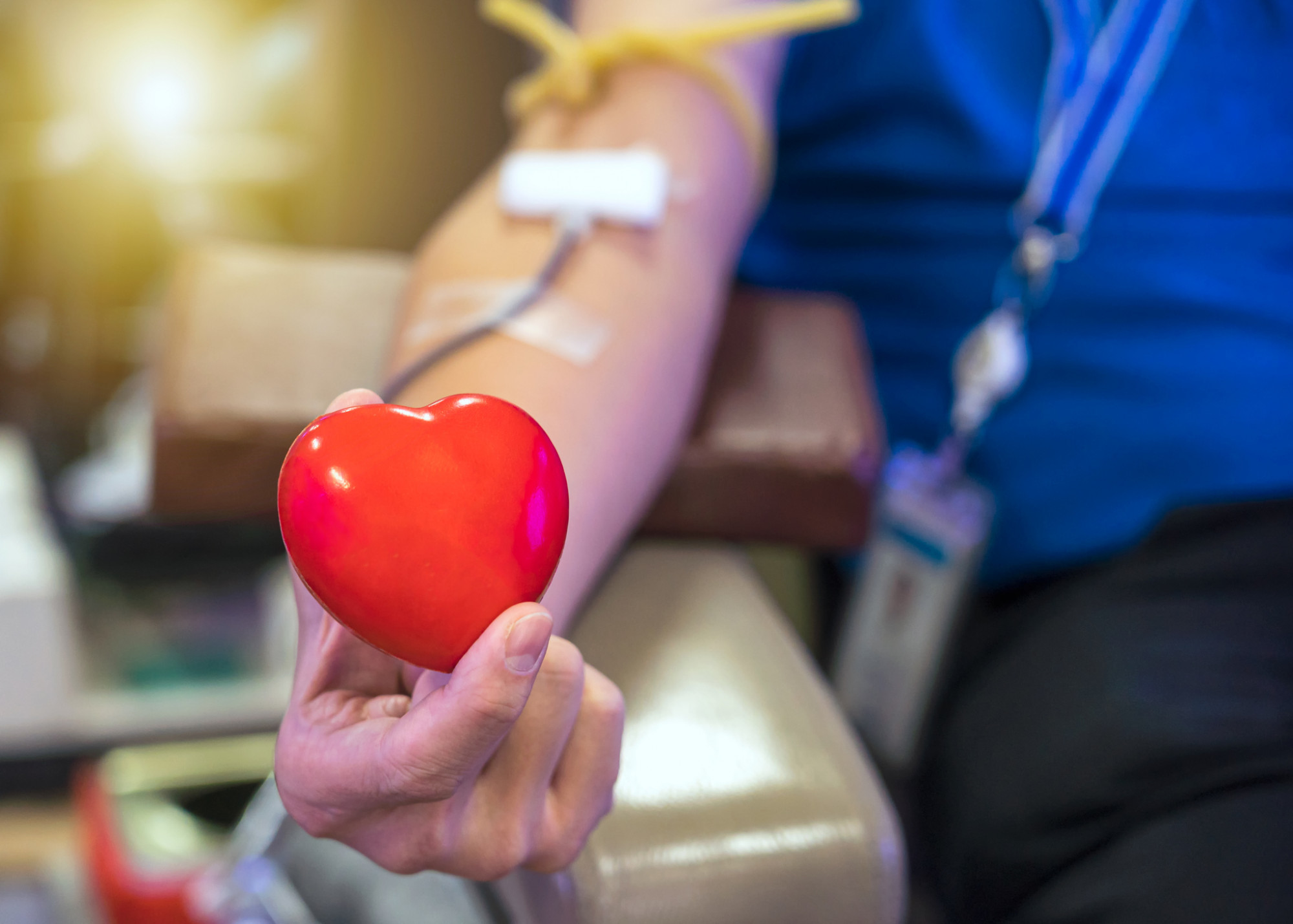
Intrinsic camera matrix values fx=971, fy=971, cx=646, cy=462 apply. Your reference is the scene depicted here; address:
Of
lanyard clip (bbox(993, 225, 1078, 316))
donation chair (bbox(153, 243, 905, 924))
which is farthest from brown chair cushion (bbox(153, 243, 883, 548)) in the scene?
lanyard clip (bbox(993, 225, 1078, 316))

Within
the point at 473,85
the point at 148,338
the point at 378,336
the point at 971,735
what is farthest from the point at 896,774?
the point at 148,338

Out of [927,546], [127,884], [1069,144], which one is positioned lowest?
[127,884]

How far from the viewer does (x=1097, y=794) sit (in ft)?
1.50

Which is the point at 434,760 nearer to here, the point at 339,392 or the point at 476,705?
the point at 476,705

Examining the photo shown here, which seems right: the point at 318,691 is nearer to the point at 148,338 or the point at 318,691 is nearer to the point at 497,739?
the point at 497,739

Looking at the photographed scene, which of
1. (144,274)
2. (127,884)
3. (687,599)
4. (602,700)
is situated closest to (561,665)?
(602,700)

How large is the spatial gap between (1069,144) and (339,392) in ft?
1.44

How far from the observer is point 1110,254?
0.59 m

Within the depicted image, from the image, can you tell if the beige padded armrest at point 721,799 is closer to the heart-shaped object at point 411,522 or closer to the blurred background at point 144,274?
the heart-shaped object at point 411,522

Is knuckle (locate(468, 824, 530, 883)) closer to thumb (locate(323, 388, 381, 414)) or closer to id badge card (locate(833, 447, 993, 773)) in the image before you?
thumb (locate(323, 388, 381, 414))

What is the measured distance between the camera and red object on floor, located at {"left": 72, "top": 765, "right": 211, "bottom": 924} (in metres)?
0.85

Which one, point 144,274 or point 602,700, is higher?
point 602,700

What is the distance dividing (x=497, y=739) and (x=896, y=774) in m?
0.46

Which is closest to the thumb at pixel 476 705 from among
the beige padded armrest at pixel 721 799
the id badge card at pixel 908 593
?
the beige padded armrest at pixel 721 799
